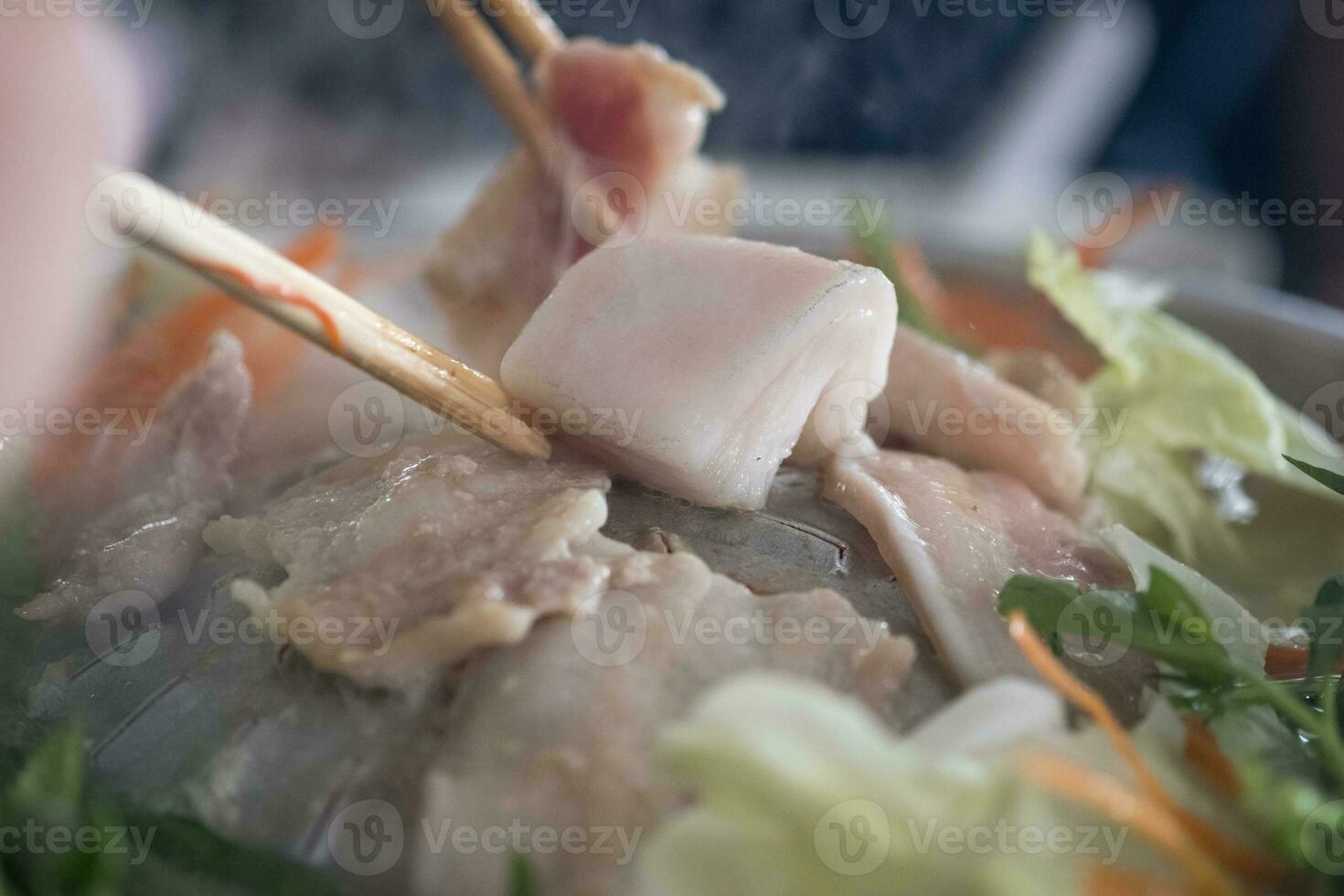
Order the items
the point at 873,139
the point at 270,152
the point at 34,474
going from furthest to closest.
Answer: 1. the point at 270,152
2. the point at 873,139
3. the point at 34,474

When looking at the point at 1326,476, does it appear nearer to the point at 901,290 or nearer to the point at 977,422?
the point at 977,422

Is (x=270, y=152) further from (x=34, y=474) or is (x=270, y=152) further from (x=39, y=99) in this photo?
(x=39, y=99)

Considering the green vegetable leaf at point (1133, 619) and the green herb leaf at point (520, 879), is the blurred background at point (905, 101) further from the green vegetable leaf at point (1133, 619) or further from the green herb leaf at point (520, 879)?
the green herb leaf at point (520, 879)

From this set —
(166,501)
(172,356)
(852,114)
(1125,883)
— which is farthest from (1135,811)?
(852,114)

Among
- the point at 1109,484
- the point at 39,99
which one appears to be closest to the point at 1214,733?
the point at 1109,484

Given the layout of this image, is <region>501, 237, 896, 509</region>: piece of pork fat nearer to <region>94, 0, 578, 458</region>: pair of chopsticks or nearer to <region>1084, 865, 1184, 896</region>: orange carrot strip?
<region>94, 0, 578, 458</region>: pair of chopsticks

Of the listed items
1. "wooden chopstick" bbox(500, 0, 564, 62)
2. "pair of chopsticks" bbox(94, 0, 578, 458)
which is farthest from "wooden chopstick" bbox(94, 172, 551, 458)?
"wooden chopstick" bbox(500, 0, 564, 62)

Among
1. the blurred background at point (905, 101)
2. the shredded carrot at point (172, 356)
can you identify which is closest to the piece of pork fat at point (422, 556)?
the shredded carrot at point (172, 356)
